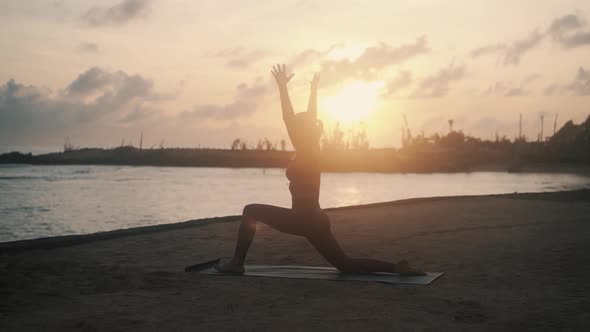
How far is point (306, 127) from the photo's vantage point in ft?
18.5

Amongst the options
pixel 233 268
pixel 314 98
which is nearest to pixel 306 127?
pixel 314 98

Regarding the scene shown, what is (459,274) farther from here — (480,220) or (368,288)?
(480,220)

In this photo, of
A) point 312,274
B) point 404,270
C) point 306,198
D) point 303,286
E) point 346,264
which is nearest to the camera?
point 303,286

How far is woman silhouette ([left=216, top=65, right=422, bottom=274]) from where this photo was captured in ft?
18.6

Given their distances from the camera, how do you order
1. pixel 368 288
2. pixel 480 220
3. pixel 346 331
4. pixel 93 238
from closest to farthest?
pixel 346 331
pixel 368 288
pixel 93 238
pixel 480 220

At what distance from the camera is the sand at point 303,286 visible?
4363 mm

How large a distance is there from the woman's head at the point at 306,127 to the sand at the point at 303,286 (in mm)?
1396

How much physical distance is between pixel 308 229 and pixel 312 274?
0.58 meters

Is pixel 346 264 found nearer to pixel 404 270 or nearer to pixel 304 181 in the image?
pixel 404 270

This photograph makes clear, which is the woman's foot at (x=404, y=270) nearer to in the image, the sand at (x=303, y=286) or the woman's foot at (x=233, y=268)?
the sand at (x=303, y=286)

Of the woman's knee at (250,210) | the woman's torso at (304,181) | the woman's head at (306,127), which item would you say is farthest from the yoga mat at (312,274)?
the woman's head at (306,127)

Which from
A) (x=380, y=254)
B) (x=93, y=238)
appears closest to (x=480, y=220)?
(x=380, y=254)

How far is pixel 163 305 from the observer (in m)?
4.93

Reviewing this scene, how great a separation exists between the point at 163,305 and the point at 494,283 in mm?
3006
